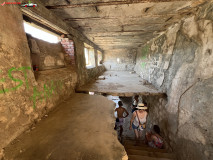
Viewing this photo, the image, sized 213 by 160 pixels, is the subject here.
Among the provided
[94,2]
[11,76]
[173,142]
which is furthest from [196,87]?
[11,76]

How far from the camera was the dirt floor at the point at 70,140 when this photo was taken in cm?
113

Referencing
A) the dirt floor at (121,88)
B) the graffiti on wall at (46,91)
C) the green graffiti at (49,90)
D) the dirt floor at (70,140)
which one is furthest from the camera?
the dirt floor at (121,88)

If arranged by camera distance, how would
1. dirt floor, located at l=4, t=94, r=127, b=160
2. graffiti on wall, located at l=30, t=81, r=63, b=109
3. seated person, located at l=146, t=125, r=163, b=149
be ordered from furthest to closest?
seated person, located at l=146, t=125, r=163, b=149, graffiti on wall, located at l=30, t=81, r=63, b=109, dirt floor, located at l=4, t=94, r=127, b=160

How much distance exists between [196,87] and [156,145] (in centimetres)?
228

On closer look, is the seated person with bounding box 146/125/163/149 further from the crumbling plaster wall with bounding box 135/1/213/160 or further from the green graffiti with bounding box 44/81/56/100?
the green graffiti with bounding box 44/81/56/100

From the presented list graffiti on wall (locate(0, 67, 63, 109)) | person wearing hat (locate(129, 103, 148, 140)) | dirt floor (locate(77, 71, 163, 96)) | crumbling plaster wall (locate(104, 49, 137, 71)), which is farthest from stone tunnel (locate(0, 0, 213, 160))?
crumbling plaster wall (locate(104, 49, 137, 71))

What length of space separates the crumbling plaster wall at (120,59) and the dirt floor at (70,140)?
350 inches

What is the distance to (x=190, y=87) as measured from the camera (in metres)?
2.18

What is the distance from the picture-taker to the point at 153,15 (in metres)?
2.27

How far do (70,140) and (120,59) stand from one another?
975 cm

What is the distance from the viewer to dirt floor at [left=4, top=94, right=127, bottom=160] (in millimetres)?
1127

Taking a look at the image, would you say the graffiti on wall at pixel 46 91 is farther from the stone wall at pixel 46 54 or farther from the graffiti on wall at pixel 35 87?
the stone wall at pixel 46 54

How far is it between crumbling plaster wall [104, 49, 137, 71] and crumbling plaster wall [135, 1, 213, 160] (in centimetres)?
682

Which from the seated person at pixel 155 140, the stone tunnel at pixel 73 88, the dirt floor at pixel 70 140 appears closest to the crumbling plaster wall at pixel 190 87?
the stone tunnel at pixel 73 88
